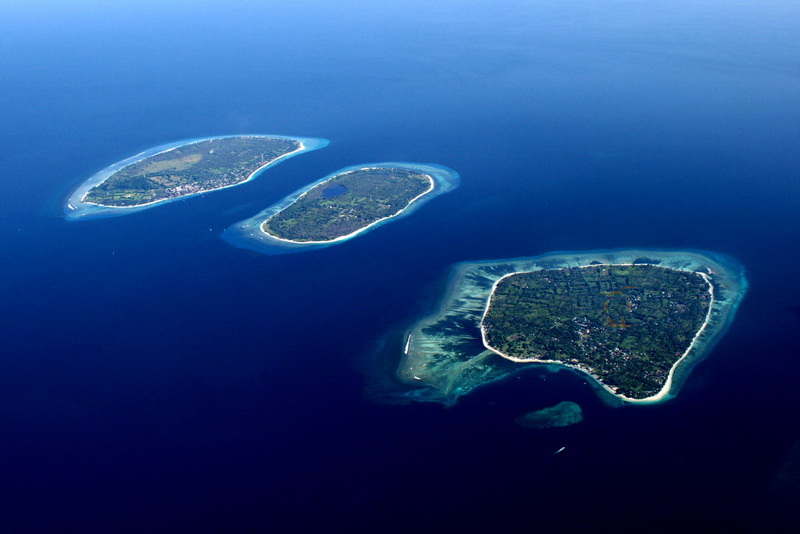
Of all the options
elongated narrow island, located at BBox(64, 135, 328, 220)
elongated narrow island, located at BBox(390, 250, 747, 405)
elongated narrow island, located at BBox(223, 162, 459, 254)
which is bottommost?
elongated narrow island, located at BBox(390, 250, 747, 405)

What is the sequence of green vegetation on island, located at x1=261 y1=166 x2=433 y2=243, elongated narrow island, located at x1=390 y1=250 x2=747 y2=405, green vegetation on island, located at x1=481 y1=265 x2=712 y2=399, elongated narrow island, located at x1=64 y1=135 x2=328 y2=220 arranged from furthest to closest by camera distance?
elongated narrow island, located at x1=64 y1=135 x2=328 y2=220 → green vegetation on island, located at x1=261 y1=166 x2=433 y2=243 → green vegetation on island, located at x1=481 y1=265 x2=712 y2=399 → elongated narrow island, located at x1=390 y1=250 x2=747 y2=405

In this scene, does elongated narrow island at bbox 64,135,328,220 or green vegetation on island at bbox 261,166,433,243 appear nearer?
green vegetation on island at bbox 261,166,433,243

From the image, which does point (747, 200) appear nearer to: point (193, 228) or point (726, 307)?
point (726, 307)

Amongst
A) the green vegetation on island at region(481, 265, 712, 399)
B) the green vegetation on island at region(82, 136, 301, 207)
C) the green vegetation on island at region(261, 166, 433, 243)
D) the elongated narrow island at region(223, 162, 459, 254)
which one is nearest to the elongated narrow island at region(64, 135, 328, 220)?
the green vegetation on island at region(82, 136, 301, 207)

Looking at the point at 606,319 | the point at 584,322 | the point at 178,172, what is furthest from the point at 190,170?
the point at 606,319

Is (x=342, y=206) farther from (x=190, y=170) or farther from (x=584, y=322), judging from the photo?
(x=584, y=322)

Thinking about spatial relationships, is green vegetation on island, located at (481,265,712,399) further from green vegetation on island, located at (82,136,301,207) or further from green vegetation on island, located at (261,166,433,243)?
green vegetation on island, located at (82,136,301,207)

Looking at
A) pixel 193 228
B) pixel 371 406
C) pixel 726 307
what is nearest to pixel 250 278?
pixel 193 228
